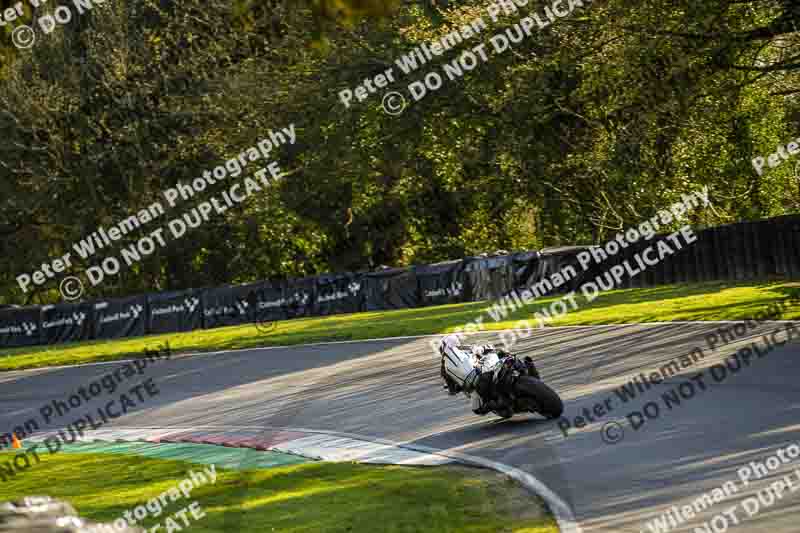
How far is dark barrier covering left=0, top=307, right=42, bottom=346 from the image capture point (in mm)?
39594

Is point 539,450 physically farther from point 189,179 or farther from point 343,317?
point 189,179

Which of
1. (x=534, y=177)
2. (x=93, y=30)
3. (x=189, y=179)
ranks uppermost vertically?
(x=93, y=30)

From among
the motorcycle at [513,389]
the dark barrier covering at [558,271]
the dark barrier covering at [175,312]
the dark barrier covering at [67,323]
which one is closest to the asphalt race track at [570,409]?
the motorcycle at [513,389]

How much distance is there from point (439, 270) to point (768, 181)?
11724 mm

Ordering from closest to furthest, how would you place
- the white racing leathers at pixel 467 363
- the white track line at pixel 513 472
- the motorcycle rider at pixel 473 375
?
the white track line at pixel 513 472
the motorcycle rider at pixel 473 375
the white racing leathers at pixel 467 363

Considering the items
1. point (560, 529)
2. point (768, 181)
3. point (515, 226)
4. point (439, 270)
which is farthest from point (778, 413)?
point (515, 226)

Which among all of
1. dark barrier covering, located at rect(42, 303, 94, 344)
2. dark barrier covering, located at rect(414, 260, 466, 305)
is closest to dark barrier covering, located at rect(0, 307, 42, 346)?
dark barrier covering, located at rect(42, 303, 94, 344)

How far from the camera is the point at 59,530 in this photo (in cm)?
525
